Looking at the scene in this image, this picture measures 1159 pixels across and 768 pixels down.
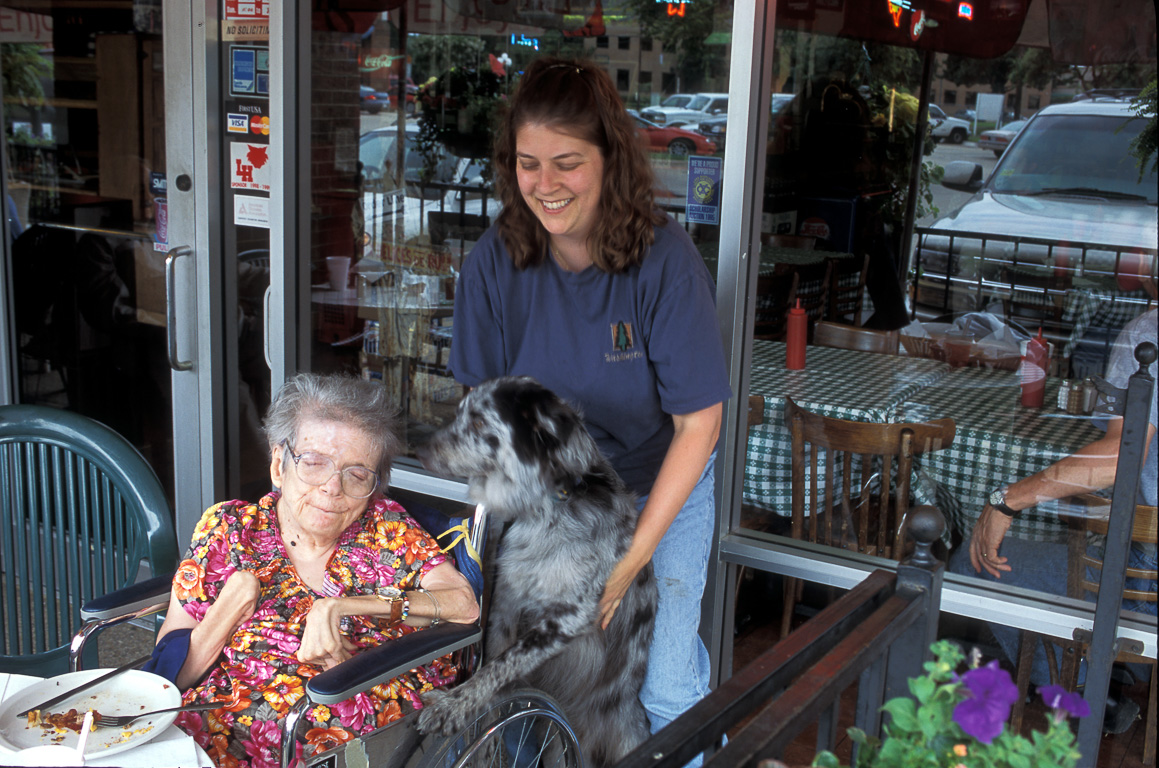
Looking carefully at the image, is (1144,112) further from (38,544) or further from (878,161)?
(38,544)

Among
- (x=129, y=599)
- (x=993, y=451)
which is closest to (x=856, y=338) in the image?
(x=993, y=451)

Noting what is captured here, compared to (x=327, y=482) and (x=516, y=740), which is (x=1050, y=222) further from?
(x=327, y=482)

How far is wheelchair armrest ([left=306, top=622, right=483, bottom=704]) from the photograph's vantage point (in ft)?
5.50

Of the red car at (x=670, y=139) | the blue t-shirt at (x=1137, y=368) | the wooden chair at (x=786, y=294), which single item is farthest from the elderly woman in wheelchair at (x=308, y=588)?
the red car at (x=670, y=139)

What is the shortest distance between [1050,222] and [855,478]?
94.2 inches

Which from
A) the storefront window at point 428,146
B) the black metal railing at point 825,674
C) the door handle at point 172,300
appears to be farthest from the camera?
the storefront window at point 428,146

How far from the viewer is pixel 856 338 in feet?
12.5

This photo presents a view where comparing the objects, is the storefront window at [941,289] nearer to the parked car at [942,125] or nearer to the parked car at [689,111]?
the parked car at [942,125]

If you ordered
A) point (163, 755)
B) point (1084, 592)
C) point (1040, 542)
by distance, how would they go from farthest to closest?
point (1040, 542), point (1084, 592), point (163, 755)

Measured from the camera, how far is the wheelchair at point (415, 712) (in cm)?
173

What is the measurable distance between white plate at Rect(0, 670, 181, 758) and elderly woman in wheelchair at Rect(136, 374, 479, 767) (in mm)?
195

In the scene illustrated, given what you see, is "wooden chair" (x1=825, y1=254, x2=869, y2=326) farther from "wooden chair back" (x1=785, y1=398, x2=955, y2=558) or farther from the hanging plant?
the hanging plant

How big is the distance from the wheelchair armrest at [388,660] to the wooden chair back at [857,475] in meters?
1.26

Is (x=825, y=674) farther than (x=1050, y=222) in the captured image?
No
